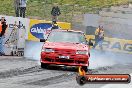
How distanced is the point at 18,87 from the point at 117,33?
26.3 meters

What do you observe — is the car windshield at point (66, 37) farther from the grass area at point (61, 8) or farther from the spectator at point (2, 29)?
the grass area at point (61, 8)

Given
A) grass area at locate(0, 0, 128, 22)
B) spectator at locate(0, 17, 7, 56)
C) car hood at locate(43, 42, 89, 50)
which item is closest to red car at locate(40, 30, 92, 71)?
car hood at locate(43, 42, 89, 50)

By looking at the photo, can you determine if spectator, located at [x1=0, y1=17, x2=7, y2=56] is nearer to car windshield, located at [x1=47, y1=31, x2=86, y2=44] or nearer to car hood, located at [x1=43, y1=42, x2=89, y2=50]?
car windshield, located at [x1=47, y1=31, x2=86, y2=44]

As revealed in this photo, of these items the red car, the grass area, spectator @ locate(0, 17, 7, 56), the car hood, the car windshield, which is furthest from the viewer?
the grass area

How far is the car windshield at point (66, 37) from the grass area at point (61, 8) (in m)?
18.9

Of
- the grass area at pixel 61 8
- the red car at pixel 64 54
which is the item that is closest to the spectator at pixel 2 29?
the red car at pixel 64 54

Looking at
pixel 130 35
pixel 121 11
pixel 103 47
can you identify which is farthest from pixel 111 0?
pixel 103 47

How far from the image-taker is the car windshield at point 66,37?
15.7 m

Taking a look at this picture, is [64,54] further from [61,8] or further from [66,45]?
[61,8]

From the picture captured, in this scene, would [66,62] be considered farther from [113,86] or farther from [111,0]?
[111,0]

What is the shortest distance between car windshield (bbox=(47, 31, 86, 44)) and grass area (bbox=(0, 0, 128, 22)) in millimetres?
18878

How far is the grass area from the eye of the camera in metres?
35.9

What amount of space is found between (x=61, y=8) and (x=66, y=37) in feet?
73.7

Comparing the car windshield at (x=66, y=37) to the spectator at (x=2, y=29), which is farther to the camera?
the spectator at (x=2, y=29)
